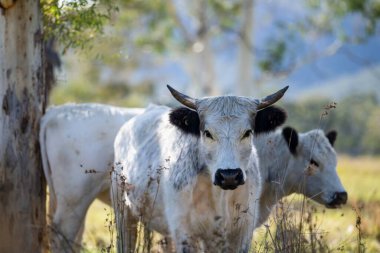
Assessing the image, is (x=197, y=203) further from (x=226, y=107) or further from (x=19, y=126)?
(x=19, y=126)

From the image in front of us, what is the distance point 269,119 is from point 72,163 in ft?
9.13

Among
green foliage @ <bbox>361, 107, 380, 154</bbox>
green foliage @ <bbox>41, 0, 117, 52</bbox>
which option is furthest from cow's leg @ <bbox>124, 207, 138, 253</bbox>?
green foliage @ <bbox>361, 107, 380, 154</bbox>

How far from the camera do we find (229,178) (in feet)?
Answer: 23.2

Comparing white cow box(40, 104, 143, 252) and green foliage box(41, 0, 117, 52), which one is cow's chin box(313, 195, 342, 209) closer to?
white cow box(40, 104, 143, 252)

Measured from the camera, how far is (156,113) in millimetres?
9320

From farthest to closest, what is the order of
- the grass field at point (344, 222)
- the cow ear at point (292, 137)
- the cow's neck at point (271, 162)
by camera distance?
the cow ear at point (292, 137), the cow's neck at point (271, 162), the grass field at point (344, 222)

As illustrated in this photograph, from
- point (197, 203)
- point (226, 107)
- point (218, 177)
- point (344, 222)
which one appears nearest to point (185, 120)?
point (226, 107)

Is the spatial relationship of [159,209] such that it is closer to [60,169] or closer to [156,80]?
[60,169]

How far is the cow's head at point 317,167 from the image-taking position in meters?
9.77

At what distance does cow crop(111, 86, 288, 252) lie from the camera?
7.49m

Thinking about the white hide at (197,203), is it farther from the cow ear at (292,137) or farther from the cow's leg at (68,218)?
the cow ear at (292,137)

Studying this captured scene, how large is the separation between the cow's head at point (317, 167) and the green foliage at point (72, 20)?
2.60 m

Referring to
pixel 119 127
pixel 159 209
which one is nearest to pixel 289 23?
pixel 119 127

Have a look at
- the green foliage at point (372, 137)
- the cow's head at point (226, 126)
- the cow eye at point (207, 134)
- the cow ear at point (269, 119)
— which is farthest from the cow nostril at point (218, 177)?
the green foliage at point (372, 137)
